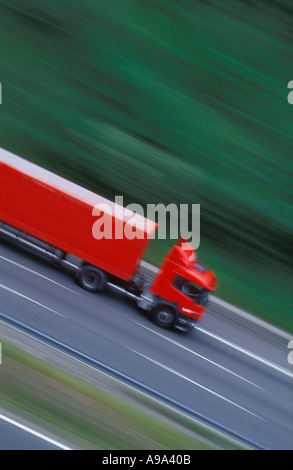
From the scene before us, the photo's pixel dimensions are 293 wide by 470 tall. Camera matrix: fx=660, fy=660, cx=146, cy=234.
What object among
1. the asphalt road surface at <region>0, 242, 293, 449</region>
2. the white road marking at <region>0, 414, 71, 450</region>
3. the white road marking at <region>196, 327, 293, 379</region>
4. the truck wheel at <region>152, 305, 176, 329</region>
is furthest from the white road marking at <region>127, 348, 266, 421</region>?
the white road marking at <region>0, 414, 71, 450</region>

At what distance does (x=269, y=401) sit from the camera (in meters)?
15.9

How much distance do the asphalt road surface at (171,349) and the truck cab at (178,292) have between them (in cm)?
39

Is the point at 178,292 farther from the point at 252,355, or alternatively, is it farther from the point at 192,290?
the point at 252,355

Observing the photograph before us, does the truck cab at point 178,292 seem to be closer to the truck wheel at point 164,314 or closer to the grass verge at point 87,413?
the truck wheel at point 164,314

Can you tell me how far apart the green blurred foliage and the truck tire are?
2.67m

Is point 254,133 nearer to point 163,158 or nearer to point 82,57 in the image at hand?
point 163,158

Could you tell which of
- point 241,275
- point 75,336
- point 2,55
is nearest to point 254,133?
point 241,275

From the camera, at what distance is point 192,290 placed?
1711cm

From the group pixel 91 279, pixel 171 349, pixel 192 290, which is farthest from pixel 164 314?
pixel 91 279

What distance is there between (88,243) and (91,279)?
96 cm

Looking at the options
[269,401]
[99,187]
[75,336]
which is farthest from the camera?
[99,187]

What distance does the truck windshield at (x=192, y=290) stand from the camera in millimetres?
17000

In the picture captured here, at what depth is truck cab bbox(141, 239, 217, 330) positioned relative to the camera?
55.7 ft

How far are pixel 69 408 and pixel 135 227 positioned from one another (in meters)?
6.31
